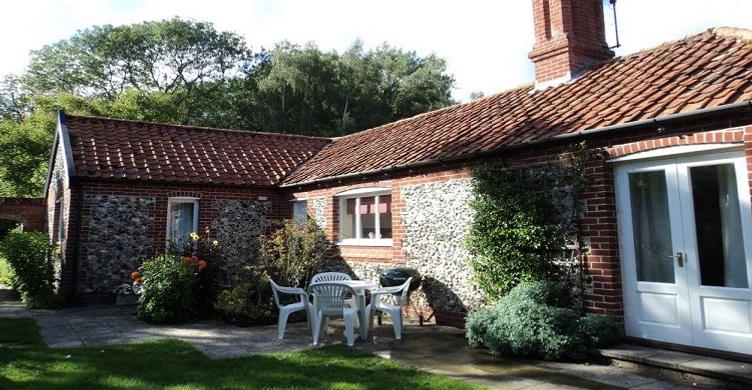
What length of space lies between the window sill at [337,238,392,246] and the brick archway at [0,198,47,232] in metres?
11.4

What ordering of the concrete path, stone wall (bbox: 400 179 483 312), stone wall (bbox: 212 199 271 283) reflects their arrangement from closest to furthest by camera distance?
the concrete path < stone wall (bbox: 400 179 483 312) < stone wall (bbox: 212 199 271 283)

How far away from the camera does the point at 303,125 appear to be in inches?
1266

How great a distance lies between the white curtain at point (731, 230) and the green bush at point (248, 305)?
731 cm

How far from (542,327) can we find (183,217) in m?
9.96

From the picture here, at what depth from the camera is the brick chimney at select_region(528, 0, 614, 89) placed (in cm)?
1005

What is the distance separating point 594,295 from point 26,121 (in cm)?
3062

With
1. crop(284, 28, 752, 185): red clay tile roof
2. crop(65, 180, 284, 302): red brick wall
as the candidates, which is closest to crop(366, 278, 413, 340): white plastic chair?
crop(284, 28, 752, 185): red clay tile roof

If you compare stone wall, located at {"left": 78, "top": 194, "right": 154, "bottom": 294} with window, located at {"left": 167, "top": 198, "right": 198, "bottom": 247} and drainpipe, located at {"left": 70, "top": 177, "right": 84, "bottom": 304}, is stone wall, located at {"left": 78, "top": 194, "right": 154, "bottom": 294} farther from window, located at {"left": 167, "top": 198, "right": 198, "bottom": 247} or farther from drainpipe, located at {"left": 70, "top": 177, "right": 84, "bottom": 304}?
window, located at {"left": 167, "top": 198, "right": 198, "bottom": 247}

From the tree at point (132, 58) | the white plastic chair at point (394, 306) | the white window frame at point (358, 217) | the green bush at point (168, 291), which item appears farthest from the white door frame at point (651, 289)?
the tree at point (132, 58)

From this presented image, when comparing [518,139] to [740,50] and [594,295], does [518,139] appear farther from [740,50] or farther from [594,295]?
[740,50]

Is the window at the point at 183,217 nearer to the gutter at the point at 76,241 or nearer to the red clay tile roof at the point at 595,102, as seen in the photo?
the gutter at the point at 76,241

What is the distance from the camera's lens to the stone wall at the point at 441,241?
8.45m

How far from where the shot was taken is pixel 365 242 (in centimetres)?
1123

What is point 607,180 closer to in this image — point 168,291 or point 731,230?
point 731,230
